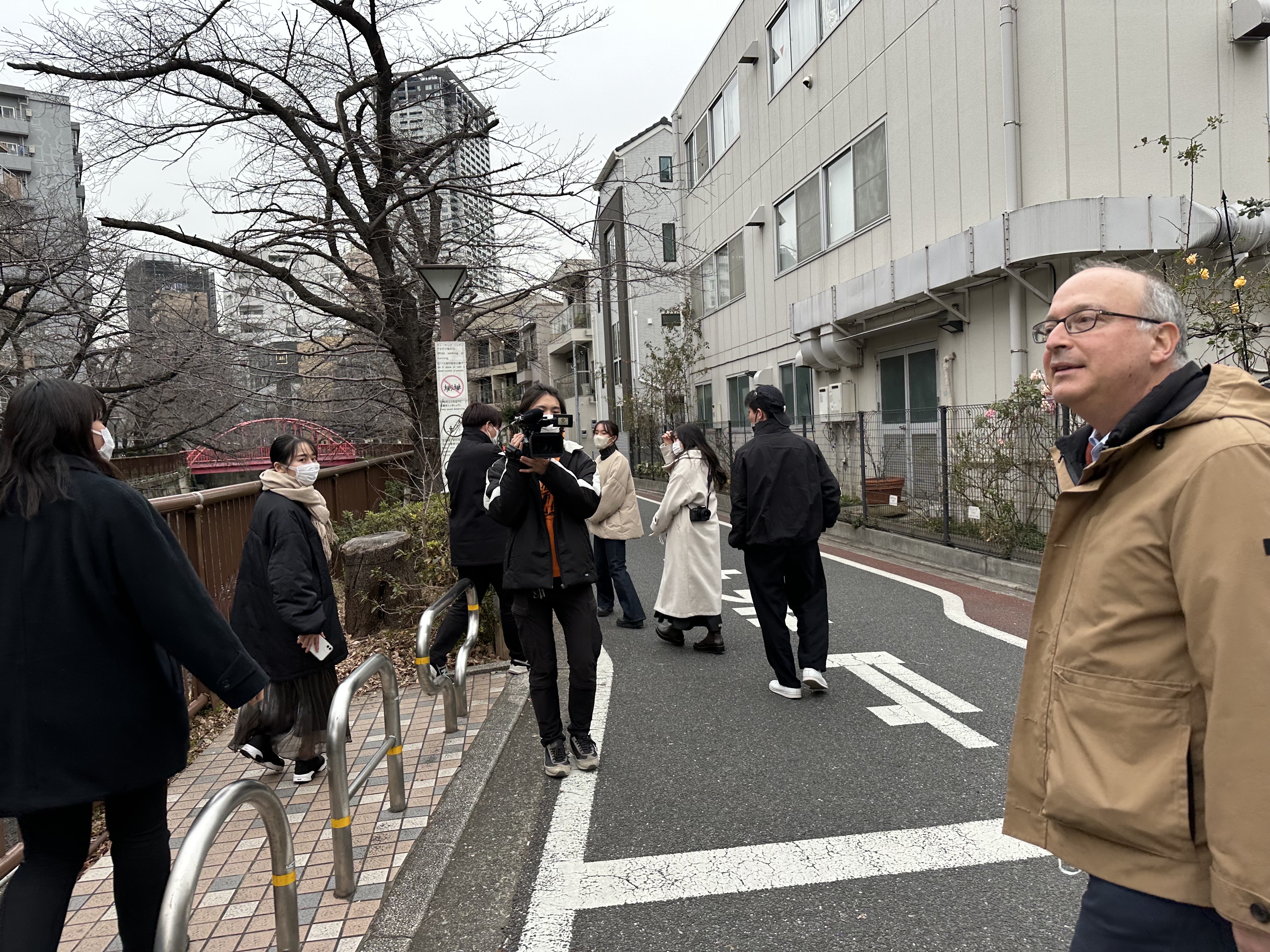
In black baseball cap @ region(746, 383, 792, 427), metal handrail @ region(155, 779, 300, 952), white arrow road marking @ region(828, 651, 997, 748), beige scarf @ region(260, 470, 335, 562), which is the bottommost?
white arrow road marking @ region(828, 651, 997, 748)

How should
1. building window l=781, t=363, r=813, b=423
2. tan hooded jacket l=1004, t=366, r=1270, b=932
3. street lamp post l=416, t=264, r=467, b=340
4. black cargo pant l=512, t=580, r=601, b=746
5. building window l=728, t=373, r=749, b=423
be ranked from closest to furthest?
tan hooded jacket l=1004, t=366, r=1270, b=932, black cargo pant l=512, t=580, r=601, b=746, street lamp post l=416, t=264, r=467, b=340, building window l=781, t=363, r=813, b=423, building window l=728, t=373, r=749, b=423

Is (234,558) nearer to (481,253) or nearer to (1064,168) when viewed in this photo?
(481,253)

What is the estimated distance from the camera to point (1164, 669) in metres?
1.44

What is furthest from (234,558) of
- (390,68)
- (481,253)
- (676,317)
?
(676,317)

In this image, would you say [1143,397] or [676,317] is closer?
[1143,397]

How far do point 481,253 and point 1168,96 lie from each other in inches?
353

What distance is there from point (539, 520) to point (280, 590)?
1296 millimetres

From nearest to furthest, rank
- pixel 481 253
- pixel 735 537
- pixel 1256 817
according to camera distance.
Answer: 1. pixel 1256 817
2. pixel 735 537
3. pixel 481 253

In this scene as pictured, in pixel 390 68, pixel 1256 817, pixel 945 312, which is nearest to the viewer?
pixel 1256 817

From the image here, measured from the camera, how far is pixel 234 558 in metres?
6.37

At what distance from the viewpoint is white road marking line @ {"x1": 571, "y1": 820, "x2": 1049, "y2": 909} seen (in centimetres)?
315

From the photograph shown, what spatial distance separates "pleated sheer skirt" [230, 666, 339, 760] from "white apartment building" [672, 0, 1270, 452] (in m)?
9.27

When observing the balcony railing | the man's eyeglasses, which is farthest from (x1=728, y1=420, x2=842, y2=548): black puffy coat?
the balcony railing

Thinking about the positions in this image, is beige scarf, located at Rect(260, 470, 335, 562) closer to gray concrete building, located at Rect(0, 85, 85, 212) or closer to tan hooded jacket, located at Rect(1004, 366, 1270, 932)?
tan hooded jacket, located at Rect(1004, 366, 1270, 932)
